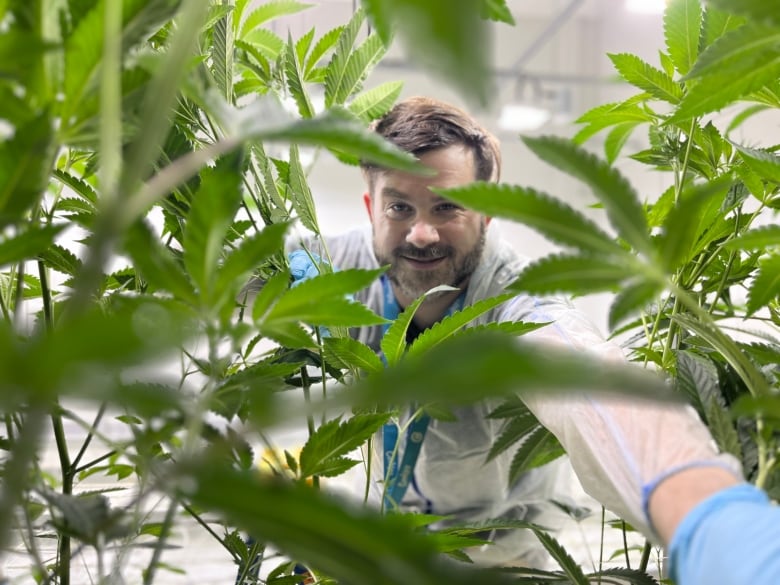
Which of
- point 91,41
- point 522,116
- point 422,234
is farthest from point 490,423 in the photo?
point 522,116

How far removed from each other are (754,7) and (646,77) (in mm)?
343

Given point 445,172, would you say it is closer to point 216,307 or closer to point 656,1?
point 216,307

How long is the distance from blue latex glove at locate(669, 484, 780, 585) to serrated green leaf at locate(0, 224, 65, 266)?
342 mm

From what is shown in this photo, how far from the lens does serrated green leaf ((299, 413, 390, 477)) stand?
46cm

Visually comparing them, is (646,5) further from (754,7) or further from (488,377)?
(488,377)

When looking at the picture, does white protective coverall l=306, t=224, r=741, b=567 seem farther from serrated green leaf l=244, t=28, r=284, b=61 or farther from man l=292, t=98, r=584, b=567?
serrated green leaf l=244, t=28, r=284, b=61

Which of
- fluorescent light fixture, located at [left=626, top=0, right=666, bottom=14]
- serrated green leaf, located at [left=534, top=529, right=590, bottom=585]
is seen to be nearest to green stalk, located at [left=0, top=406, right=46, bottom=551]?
serrated green leaf, located at [left=534, top=529, right=590, bottom=585]

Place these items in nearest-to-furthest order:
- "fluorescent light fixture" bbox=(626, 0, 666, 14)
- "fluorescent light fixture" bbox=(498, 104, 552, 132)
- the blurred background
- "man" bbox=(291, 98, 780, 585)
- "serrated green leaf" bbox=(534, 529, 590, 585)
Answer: "man" bbox=(291, 98, 780, 585) → "serrated green leaf" bbox=(534, 529, 590, 585) → "fluorescent light fixture" bbox=(626, 0, 666, 14) → "fluorescent light fixture" bbox=(498, 104, 552, 132) → the blurred background

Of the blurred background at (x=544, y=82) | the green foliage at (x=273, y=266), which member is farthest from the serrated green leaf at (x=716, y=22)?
the blurred background at (x=544, y=82)

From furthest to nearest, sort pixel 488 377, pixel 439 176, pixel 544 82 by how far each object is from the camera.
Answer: pixel 544 82 → pixel 439 176 → pixel 488 377

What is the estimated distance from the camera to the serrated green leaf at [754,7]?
280 mm

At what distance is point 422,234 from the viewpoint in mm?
1228

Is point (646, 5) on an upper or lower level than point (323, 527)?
upper

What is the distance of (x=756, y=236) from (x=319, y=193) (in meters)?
4.58
